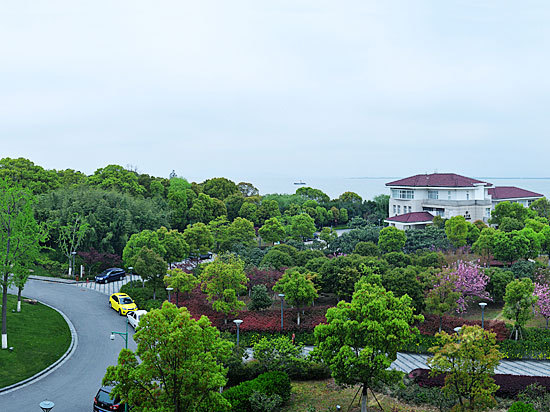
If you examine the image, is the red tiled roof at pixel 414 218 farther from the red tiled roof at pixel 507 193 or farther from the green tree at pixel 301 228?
the red tiled roof at pixel 507 193

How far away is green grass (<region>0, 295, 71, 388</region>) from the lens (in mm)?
17875

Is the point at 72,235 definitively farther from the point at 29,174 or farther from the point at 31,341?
the point at 31,341

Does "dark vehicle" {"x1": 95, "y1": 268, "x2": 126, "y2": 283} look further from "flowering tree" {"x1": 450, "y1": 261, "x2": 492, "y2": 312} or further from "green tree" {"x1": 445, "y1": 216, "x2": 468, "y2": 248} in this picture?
"green tree" {"x1": 445, "y1": 216, "x2": 468, "y2": 248}

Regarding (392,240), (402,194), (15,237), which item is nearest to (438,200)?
(402,194)

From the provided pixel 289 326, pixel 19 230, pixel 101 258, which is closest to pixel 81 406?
pixel 19 230

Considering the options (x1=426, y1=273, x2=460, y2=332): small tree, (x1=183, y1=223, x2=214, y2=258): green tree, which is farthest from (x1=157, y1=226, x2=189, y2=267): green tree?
(x1=426, y1=273, x2=460, y2=332): small tree

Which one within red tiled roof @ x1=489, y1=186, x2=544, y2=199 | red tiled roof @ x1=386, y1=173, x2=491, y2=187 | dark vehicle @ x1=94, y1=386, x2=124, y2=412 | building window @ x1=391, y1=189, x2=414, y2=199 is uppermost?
red tiled roof @ x1=386, y1=173, x2=491, y2=187

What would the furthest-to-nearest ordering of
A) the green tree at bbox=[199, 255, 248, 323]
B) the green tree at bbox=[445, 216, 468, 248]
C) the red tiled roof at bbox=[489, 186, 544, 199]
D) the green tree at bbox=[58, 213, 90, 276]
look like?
the red tiled roof at bbox=[489, 186, 544, 199] < the green tree at bbox=[445, 216, 468, 248] < the green tree at bbox=[58, 213, 90, 276] < the green tree at bbox=[199, 255, 248, 323]

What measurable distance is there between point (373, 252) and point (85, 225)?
21.6 meters

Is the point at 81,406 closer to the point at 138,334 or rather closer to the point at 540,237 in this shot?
the point at 138,334

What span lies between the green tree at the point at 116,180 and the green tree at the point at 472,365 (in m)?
41.8

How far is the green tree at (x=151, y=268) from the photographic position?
2791 centimetres

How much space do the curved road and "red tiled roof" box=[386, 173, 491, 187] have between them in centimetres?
3927

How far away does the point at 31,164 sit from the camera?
5231 centimetres
